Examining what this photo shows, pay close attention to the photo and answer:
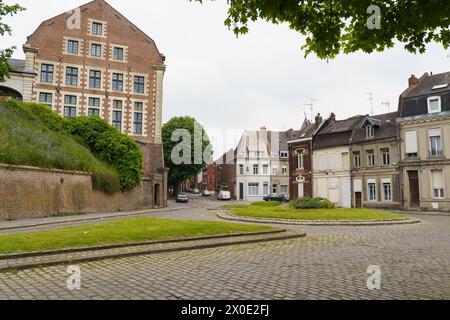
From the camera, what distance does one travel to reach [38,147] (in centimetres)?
2567

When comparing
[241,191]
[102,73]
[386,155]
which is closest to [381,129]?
[386,155]

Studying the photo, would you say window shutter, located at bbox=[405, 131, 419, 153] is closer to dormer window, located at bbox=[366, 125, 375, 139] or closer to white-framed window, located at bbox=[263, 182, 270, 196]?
dormer window, located at bbox=[366, 125, 375, 139]

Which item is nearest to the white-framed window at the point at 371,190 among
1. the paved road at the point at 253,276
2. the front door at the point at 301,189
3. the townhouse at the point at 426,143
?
the townhouse at the point at 426,143

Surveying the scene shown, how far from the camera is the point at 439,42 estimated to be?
295 inches

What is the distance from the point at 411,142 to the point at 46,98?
38392mm

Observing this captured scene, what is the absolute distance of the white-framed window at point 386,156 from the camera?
37.5 metres

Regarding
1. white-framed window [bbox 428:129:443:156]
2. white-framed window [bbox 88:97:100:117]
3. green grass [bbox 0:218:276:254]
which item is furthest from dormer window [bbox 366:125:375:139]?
white-framed window [bbox 88:97:100:117]

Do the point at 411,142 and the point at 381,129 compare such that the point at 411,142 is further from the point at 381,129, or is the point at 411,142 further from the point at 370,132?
the point at 370,132

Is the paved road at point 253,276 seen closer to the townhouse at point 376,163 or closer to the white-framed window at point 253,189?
the townhouse at point 376,163

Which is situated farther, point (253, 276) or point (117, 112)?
point (117, 112)

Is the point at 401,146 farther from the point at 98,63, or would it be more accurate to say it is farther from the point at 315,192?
the point at 98,63

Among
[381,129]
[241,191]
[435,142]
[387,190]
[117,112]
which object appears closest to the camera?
[435,142]
